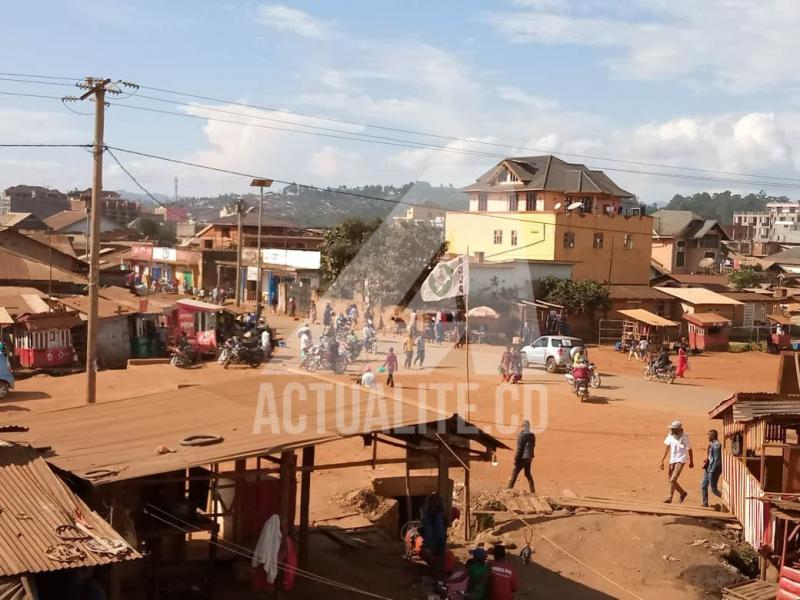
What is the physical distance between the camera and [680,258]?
239ft

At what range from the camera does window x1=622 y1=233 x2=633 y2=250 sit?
5103 centimetres

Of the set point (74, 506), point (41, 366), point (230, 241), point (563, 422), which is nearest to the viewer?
point (74, 506)

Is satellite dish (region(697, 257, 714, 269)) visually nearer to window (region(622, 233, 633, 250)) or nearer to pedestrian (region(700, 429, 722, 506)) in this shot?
window (region(622, 233, 633, 250))

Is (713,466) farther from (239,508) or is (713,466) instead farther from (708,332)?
Answer: (708,332)

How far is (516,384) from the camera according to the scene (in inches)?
1168

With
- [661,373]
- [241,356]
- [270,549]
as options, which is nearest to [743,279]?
[661,373]

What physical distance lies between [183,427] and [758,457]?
899 cm

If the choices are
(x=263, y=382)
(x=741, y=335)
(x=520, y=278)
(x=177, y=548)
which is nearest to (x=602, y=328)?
(x=520, y=278)

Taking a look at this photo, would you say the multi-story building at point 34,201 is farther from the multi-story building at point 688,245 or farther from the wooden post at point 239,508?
the wooden post at point 239,508

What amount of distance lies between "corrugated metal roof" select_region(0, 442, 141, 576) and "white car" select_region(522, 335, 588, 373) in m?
24.4

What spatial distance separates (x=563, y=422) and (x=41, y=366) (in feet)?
57.0

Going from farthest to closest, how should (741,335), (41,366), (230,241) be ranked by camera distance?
(230,241) < (741,335) < (41,366)

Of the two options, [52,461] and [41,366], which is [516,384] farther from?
[52,461]

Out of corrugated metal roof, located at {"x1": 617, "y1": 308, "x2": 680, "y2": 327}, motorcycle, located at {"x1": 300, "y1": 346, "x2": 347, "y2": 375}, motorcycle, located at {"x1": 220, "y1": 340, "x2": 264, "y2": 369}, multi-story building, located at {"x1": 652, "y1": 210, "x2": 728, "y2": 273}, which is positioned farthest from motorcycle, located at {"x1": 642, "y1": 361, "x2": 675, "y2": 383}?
multi-story building, located at {"x1": 652, "y1": 210, "x2": 728, "y2": 273}
